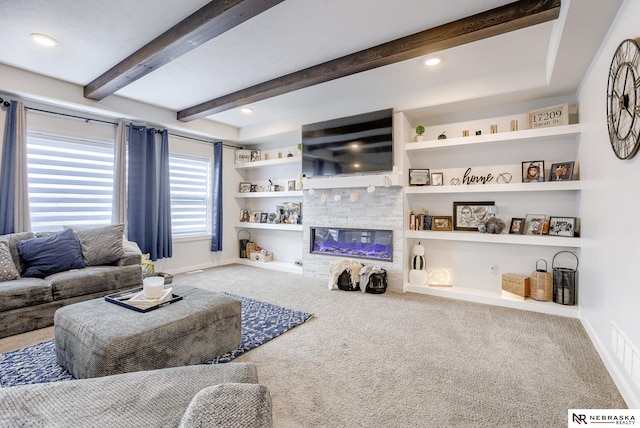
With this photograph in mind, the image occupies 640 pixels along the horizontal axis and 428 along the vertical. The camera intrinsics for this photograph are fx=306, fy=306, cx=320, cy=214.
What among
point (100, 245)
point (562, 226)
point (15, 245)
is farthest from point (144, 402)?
point (562, 226)

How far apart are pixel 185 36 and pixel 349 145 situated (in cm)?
246

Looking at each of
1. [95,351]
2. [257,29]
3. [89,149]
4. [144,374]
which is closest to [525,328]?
[144,374]

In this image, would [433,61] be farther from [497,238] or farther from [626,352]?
[626,352]

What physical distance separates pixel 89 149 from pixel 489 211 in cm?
524

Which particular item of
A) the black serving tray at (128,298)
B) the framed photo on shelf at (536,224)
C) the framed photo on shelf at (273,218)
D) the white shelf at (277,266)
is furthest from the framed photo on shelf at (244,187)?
the framed photo on shelf at (536,224)

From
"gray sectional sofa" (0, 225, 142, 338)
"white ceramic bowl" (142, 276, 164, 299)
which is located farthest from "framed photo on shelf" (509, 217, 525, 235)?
"gray sectional sofa" (0, 225, 142, 338)

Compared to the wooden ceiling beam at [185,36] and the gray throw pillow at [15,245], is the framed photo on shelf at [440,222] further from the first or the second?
the gray throw pillow at [15,245]

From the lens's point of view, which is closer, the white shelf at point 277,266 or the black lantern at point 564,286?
the black lantern at point 564,286

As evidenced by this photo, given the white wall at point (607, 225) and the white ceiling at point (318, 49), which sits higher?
the white ceiling at point (318, 49)

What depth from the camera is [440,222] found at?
4.02 m

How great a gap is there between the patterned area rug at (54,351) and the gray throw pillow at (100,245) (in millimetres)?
1115

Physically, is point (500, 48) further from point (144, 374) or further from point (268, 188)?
point (268, 188)

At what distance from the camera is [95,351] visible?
1710 mm

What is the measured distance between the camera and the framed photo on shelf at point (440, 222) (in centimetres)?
397
